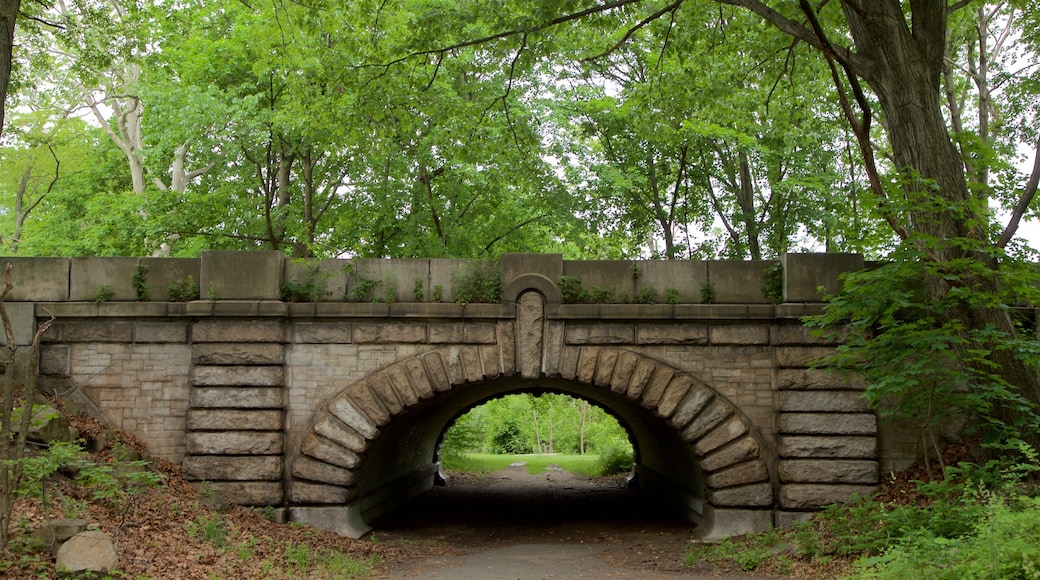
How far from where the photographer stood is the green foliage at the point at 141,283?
11.2 metres

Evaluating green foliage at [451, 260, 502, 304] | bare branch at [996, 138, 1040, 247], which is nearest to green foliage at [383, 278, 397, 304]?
green foliage at [451, 260, 502, 304]

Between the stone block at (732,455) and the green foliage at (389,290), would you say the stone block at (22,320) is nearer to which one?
the green foliage at (389,290)

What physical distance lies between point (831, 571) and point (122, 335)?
882 centimetres

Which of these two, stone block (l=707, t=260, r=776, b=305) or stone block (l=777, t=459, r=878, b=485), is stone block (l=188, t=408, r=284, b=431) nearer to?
stone block (l=707, t=260, r=776, b=305)

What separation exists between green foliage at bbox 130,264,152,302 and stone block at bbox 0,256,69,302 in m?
0.55

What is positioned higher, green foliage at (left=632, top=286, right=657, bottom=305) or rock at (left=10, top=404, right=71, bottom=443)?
green foliage at (left=632, top=286, right=657, bottom=305)

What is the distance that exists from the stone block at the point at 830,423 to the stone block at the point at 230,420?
252 inches

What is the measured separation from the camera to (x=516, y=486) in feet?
68.0

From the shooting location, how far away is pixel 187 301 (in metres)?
11.2

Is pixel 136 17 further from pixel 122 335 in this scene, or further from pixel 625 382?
pixel 625 382

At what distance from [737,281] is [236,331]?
6.43 metres

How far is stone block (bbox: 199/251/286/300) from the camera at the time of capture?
36.1ft

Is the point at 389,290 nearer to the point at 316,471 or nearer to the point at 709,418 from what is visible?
the point at 316,471

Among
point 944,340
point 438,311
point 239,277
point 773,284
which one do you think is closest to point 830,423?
point 773,284
